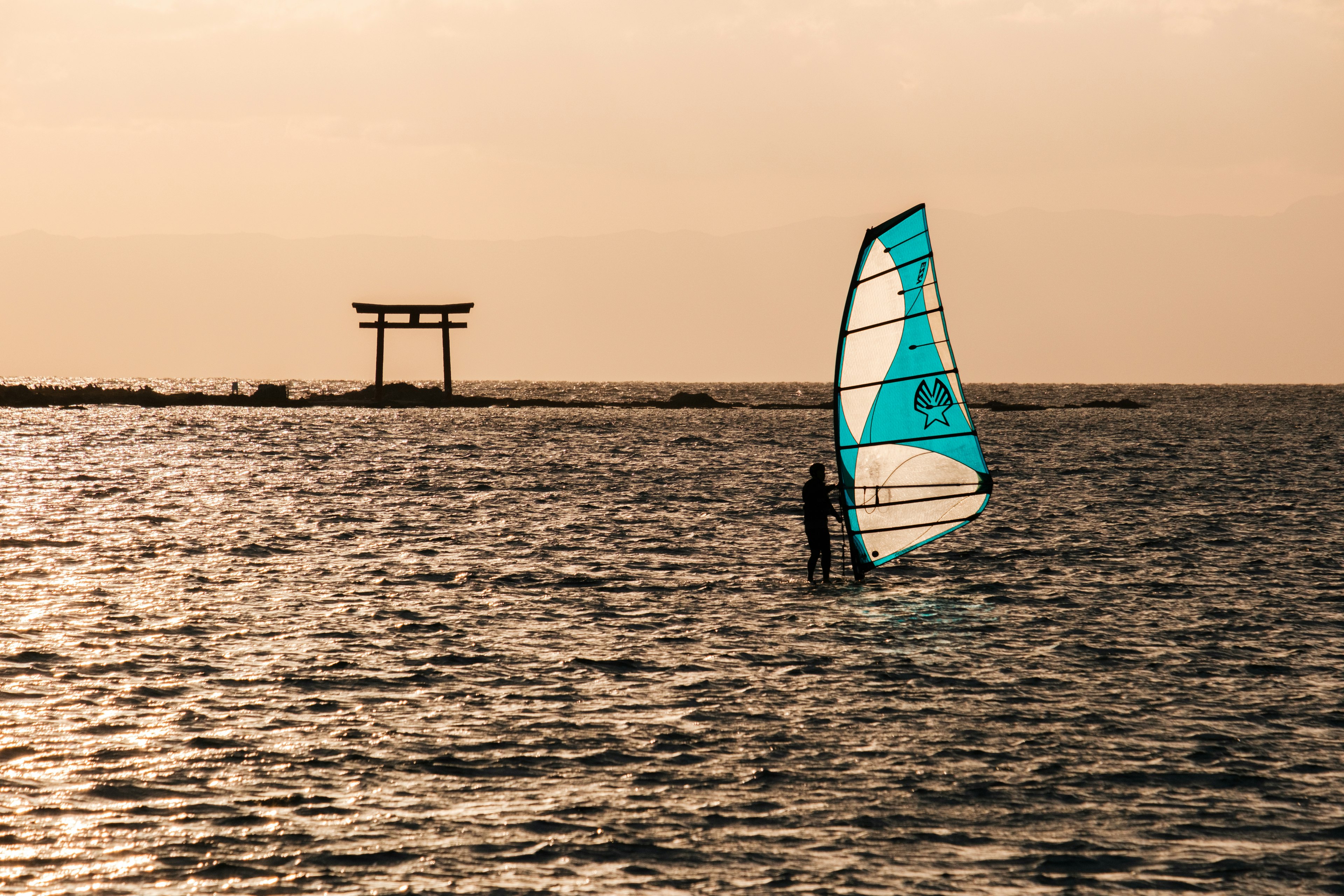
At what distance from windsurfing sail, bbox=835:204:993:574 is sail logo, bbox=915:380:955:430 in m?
0.01

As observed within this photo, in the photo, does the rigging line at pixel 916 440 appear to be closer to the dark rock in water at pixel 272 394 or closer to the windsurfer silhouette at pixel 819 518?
the windsurfer silhouette at pixel 819 518

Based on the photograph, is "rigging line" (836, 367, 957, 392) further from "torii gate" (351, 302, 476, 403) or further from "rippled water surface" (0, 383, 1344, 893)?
"torii gate" (351, 302, 476, 403)

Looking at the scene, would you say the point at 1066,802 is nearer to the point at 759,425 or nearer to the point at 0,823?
the point at 0,823

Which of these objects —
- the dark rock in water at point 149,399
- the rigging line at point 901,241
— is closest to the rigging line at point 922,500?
the rigging line at point 901,241

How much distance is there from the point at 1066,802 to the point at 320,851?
17.1ft

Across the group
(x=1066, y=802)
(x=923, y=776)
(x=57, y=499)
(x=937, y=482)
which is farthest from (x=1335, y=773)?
(x=57, y=499)

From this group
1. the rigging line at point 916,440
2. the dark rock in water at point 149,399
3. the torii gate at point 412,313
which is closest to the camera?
the rigging line at point 916,440

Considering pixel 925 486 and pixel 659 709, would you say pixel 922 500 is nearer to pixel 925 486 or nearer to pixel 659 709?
pixel 925 486

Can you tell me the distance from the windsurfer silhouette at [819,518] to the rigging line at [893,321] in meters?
2.04

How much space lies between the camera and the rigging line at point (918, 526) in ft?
64.7

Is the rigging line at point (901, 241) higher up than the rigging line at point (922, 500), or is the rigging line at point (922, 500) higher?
the rigging line at point (901, 241)

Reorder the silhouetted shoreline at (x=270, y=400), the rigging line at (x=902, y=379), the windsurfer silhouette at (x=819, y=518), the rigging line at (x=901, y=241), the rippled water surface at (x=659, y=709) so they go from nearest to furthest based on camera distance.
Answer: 1. the rippled water surface at (x=659, y=709)
2. the rigging line at (x=901, y=241)
3. the rigging line at (x=902, y=379)
4. the windsurfer silhouette at (x=819, y=518)
5. the silhouetted shoreline at (x=270, y=400)

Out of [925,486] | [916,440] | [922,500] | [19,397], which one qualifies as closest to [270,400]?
[19,397]

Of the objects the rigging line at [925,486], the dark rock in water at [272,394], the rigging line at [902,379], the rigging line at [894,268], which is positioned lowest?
the rigging line at [925,486]
